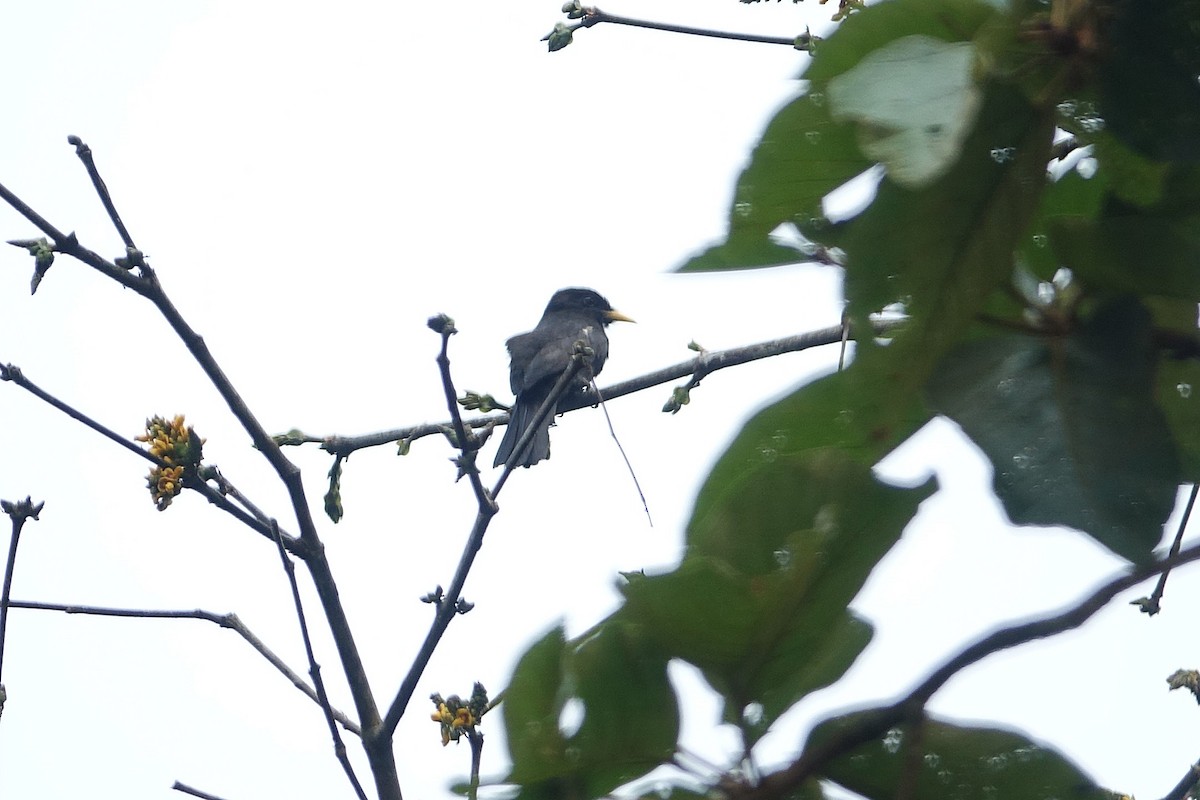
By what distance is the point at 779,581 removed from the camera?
62cm

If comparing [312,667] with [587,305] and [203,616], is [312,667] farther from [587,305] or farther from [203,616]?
[587,305]

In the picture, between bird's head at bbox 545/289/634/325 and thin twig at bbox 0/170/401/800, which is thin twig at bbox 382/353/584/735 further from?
bird's head at bbox 545/289/634/325

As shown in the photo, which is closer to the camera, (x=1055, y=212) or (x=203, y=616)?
(x=1055, y=212)

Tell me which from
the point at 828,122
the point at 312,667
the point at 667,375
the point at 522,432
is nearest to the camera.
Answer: the point at 828,122

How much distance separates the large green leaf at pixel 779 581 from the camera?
2.03ft

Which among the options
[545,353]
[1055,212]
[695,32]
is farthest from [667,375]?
[545,353]

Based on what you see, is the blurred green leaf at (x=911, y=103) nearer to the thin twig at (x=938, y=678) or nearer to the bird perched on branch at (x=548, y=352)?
the thin twig at (x=938, y=678)

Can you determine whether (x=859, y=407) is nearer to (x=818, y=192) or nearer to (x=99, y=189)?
(x=818, y=192)

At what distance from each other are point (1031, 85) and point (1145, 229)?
0.13 metres

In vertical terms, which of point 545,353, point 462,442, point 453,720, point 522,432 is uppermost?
point 545,353

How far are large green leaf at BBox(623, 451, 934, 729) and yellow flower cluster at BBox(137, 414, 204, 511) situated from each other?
279 centimetres

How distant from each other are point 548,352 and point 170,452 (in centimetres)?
581

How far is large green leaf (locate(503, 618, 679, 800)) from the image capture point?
2.16 feet

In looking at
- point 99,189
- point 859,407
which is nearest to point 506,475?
point 99,189
